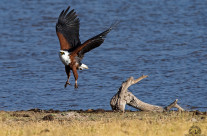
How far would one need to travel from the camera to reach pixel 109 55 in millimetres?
19375

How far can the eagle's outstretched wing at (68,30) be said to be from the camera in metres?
11.9

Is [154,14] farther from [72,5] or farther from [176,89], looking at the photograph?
[176,89]

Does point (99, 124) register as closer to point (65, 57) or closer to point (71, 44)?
point (65, 57)

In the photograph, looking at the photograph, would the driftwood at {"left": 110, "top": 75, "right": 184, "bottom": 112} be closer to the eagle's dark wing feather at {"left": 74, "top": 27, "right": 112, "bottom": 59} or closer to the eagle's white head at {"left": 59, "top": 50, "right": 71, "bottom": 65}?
the eagle's dark wing feather at {"left": 74, "top": 27, "right": 112, "bottom": 59}

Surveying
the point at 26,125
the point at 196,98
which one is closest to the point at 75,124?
the point at 26,125

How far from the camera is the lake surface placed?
1438 cm

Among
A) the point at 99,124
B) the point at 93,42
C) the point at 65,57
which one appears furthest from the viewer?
the point at 65,57

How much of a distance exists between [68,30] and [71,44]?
360mm

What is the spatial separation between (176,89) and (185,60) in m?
3.39

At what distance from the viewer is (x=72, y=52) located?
37.9 feet

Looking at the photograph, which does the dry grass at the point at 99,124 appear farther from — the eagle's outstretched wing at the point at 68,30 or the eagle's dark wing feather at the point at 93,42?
the eagle's outstretched wing at the point at 68,30

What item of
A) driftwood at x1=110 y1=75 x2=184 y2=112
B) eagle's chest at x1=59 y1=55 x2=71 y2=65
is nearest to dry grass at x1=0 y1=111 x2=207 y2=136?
driftwood at x1=110 y1=75 x2=184 y2=112

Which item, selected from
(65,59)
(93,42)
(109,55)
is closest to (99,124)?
(93,42)

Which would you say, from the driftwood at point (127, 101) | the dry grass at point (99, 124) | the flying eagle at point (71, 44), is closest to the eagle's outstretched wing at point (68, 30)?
the flying eagle at point (71, 44)
